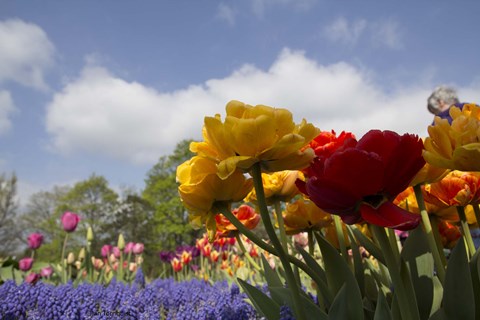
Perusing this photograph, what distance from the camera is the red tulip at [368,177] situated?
570mm

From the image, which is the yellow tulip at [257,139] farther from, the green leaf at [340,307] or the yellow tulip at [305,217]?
the yellow tulip at [305,217]

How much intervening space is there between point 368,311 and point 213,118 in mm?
673

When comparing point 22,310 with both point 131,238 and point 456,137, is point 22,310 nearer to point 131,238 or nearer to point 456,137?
point 456,137

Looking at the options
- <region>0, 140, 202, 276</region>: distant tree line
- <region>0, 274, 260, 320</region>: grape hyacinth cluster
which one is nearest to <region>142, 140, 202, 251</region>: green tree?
<region>0, 140, 202, 276</region>: distant tree line

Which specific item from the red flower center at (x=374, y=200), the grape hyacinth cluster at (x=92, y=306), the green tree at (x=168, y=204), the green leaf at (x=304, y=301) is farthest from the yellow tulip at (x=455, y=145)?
the green tree at (x=168, y=204)

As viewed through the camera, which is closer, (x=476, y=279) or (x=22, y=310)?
(x=476, y=279)

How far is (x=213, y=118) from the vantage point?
2.24ft

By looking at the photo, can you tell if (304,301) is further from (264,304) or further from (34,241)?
(34,241)

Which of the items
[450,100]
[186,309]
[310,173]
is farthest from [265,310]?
[450,100]

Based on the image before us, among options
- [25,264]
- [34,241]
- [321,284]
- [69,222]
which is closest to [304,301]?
[321,284]

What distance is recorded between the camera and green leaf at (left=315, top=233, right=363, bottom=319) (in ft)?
2.46

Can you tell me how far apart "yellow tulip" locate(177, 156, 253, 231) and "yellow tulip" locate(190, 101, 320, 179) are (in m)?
0.03

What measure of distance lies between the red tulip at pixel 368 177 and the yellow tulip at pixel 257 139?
0.09 m

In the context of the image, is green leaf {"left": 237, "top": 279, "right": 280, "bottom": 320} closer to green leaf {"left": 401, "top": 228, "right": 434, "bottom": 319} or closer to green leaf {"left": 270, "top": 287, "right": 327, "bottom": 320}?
green leaf {"left": 270, "top": 287, "right": 327, "bottom": 320}
